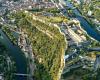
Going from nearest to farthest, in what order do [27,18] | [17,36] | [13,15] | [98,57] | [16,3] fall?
[98,57], [17,36], [27,18], [13,15], [16,3]

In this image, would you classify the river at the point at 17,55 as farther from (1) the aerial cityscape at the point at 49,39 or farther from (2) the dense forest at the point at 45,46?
(2) the dense forest at the point at 45,46

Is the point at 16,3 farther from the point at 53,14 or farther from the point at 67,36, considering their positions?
the point at 67,36

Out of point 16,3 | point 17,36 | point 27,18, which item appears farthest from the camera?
point 16,3

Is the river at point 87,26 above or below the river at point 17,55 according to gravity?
above

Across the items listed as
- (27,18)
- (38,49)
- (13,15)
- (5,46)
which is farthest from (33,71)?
(13,15)

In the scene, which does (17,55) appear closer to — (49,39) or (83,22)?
(49,39)

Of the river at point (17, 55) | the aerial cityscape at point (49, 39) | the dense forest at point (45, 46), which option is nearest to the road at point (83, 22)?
the aerial cityscape at point (49, 39)

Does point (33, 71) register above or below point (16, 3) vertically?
below

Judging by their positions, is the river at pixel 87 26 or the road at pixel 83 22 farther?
the road at pixel 83 22
